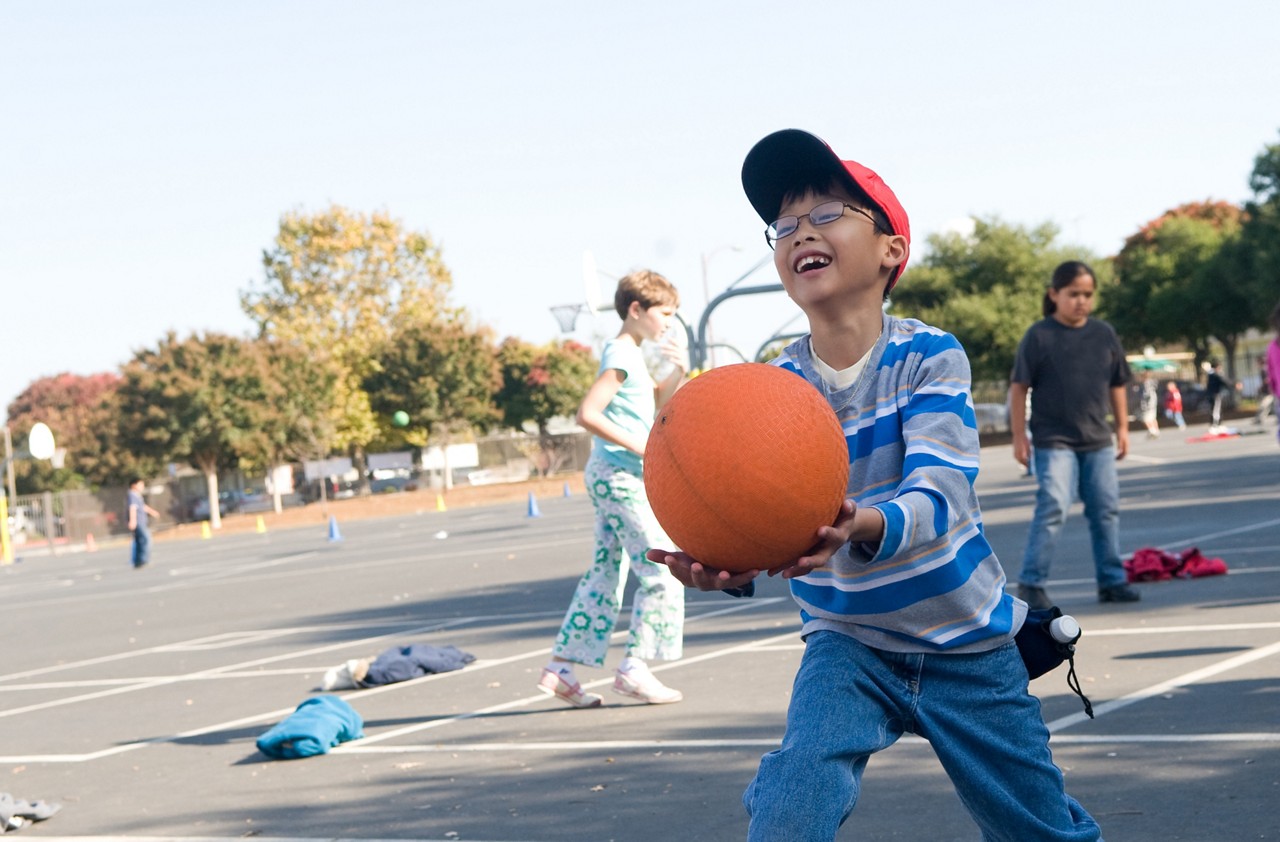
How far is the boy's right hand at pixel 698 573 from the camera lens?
3.00 meters

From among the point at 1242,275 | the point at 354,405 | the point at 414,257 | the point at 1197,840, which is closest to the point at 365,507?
the point at 354,405

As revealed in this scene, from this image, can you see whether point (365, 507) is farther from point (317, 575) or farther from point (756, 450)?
point (756, 450)

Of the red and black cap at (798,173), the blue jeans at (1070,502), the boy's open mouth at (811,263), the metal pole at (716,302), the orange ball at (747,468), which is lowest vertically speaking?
A: the blue jeans at (1070,502)

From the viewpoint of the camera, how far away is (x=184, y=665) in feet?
41.3

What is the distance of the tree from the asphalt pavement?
186 ft

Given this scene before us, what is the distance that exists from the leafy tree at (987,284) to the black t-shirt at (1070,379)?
49714 mm

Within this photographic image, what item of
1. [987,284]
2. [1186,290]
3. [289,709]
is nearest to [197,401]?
[987,284]

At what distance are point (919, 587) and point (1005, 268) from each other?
202 ft

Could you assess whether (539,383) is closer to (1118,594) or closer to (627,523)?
(1118,594)

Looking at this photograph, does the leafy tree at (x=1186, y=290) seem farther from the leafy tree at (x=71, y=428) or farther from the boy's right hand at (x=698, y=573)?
the boy's right hand at (x=698, y=573)

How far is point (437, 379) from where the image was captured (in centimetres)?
7431

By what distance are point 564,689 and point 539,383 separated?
257 ft

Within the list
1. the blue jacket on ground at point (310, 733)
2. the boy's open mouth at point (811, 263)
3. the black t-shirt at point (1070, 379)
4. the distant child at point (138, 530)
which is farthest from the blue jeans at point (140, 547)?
the boy's open mouth at point (811, 263)

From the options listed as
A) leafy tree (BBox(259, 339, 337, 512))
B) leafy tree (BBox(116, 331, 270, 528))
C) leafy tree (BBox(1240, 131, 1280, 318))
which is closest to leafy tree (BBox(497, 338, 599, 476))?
leafy tree (BBox(259, 339, 337, 512))
